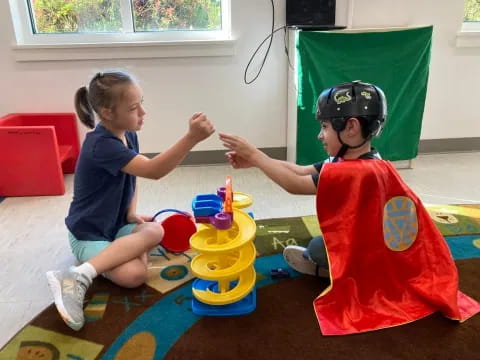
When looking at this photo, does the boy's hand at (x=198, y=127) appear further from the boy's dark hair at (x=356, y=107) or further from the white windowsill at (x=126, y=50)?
the white windowsill at (x=126, y=50)

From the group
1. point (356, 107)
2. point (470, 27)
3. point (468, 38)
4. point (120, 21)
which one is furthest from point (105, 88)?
point (470, 27)

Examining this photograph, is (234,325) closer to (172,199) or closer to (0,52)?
(172,199)

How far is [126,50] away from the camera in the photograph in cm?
239

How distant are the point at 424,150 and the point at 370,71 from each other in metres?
0.84

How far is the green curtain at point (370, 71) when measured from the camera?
7.09 feet

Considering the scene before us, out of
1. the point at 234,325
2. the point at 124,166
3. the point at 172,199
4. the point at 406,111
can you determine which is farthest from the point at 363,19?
the point at 234,325

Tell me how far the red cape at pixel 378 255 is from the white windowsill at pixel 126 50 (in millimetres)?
1494

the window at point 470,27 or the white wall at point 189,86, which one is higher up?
the window at point 470,27

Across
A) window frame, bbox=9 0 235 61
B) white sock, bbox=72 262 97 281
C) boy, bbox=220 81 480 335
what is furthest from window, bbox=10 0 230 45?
white sock, bbox=72 262 97 281

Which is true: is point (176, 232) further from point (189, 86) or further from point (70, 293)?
point (189, 86)

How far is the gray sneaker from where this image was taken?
3.69ft

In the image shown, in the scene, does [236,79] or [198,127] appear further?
[236,79]

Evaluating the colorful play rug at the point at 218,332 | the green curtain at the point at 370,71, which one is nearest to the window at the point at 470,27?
the green curtain at the point at 370,71

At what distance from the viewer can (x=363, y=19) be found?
2.44 metres
